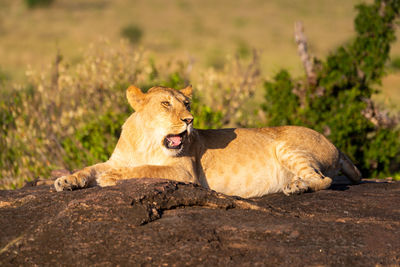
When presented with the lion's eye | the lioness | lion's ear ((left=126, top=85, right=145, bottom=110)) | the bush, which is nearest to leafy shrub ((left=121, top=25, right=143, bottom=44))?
the bush

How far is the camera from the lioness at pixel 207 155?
5332 millimetres

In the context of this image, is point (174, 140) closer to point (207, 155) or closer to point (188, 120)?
point (188, 120)

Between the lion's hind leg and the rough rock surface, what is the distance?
68 cm

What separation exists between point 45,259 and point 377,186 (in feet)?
13.1

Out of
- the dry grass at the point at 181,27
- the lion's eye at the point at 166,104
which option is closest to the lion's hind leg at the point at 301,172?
the lion's eye at the point at 166,104

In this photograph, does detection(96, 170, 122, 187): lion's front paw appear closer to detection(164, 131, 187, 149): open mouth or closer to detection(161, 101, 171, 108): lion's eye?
detection(164, 131, 187, 149): open mouth

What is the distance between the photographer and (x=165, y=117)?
535 centimetres

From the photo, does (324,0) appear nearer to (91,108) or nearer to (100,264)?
(91,108)

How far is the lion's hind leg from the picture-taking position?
18.2 feet

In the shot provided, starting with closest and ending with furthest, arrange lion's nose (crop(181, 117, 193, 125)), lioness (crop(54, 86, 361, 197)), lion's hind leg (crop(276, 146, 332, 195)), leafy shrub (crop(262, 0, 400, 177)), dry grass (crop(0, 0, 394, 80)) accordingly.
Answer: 1. lion's nose (crop(181, 117, 193, 125))
2. lioness (crop(54, 86, 361, 197))
3. lion's hind leg (crop(276, 146, 332, 195))
4. leafy shrub (crop(262, 0, 400, 177))
5. dry grass (crop(0, 0, 394, 80))

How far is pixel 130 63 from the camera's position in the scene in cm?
1047

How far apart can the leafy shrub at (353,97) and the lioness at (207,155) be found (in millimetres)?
2519

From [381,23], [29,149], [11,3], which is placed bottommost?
[29,149]

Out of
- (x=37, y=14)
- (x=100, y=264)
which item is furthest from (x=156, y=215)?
(x=37, y=14)
